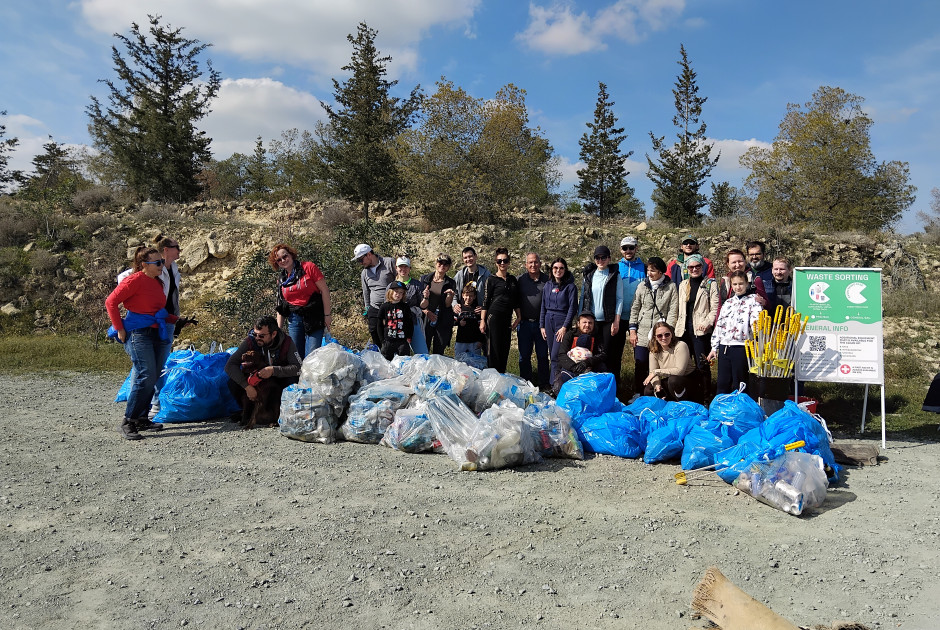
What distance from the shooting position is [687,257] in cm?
641

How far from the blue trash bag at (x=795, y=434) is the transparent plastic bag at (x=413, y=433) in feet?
7.53

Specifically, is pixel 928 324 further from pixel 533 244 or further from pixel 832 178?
pixel 832 178

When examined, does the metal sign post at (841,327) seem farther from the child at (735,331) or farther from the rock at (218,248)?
the rock at (218,248)

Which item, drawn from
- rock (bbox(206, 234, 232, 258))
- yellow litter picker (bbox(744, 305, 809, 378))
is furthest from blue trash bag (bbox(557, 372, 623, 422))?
rock (bbox(206, 234, 232, 258))

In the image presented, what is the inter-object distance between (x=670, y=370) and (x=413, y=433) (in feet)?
8.82

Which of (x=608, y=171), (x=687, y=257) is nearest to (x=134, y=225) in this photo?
(x=687, y=257)

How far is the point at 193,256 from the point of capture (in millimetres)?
Answer: 17188

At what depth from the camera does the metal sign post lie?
5.80 m

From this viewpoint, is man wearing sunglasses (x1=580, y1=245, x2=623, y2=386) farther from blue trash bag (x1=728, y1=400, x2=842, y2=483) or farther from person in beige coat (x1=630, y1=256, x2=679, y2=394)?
blue trash bag (x1=728, y1=400, x2=842, y2=483)

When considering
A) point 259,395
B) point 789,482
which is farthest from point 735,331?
point 259,395

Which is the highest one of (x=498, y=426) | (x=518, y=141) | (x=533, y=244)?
(x=518, y=141)

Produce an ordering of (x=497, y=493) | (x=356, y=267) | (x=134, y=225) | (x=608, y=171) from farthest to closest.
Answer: (x=608, y=171), (x=134, y=225), (x=356, y=267), (x=497, y=493)

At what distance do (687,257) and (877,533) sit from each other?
344 centimetres

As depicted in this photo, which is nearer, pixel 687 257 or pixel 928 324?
pixel 687 257
